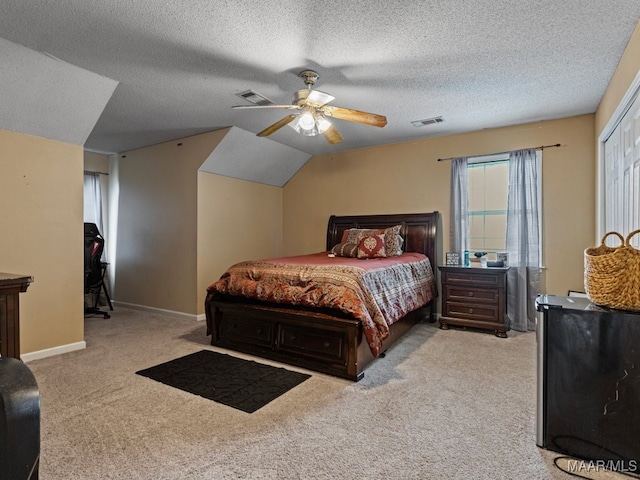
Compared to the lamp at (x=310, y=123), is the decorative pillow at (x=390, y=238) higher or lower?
lower

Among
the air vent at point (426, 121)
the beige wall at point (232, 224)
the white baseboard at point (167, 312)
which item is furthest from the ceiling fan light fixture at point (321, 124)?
the white baseboard at point (167, 312)

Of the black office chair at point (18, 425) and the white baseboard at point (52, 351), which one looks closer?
the black office chair at point (18, 425)

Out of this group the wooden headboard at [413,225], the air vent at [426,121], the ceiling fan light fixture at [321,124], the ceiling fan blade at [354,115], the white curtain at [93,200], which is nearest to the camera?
the ceiling fan blade at [354,115]

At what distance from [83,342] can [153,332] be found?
2.34 ft

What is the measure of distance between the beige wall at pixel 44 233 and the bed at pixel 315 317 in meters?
1.48

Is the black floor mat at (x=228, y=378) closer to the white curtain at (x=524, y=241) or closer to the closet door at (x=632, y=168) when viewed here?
the closet door at (x=632, y=168)

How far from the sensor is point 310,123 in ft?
9.67

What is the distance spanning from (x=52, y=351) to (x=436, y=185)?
4893mm

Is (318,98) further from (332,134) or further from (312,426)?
(312,426)

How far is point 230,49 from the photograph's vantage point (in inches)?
100

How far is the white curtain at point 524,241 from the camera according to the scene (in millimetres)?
4117

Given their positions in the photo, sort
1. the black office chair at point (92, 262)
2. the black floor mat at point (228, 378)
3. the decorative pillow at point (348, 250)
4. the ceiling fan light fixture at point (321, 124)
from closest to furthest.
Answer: the black floor mat at point (228, 378) → the ceiling fan light fixture at point (321, 124) → the decorative pillow at point (348, 250) → the black office chair at point (92, 262)

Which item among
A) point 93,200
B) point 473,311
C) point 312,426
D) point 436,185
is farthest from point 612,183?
point 93,200

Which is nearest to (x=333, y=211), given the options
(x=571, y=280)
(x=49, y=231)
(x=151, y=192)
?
(x=151, y=192)
